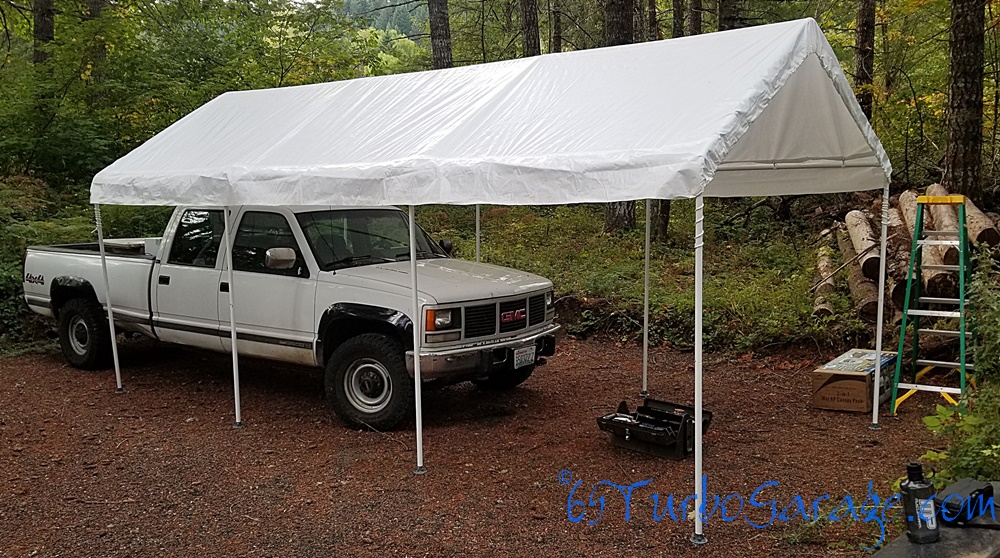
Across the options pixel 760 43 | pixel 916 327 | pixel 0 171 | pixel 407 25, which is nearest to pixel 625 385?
pixel 916 327

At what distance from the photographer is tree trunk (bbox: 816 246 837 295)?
9.23 m

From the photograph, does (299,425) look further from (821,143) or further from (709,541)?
(821,143)

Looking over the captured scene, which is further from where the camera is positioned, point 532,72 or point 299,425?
point 299,425

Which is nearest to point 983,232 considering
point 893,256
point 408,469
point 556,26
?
point 893,256

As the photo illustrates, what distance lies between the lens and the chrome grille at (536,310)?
6.78 meters

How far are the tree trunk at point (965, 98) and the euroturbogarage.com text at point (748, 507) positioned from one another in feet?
20.2

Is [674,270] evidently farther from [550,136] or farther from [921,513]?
[921,513]

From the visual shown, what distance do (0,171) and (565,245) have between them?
10.0 meters

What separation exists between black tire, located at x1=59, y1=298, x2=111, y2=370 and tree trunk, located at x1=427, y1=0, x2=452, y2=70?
7.62 m

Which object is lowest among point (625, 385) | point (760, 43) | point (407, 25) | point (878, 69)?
point (625, 385)

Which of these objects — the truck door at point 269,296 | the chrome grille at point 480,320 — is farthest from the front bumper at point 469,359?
the truck door at point 269,296

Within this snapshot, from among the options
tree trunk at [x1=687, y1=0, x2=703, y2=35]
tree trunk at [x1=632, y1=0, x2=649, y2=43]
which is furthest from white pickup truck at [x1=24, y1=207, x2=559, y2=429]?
tree trunk at [x1=632, y1=0, x2=649, y2=43]

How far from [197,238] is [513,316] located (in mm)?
3393

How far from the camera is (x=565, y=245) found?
46.4 ft
